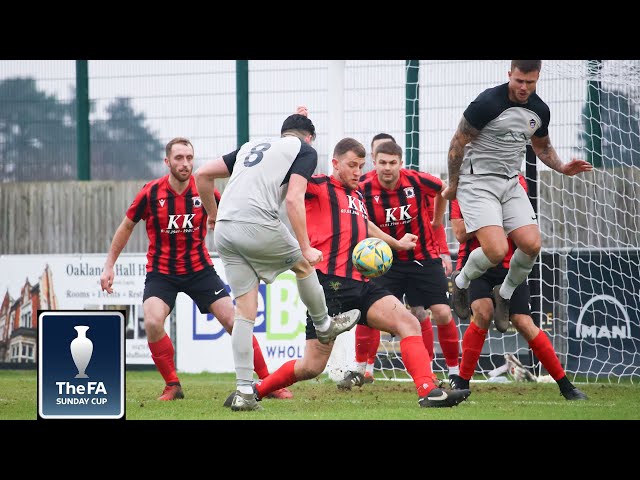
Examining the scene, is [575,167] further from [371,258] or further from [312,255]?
[312,255]

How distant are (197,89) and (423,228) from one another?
5167 mm

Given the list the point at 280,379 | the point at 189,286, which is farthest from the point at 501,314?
the point at 189,286

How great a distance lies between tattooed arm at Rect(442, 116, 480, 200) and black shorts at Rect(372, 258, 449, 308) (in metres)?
1.36

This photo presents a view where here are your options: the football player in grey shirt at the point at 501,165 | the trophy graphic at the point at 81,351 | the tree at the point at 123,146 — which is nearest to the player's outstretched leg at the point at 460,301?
the football player in grey shirt at the point at 501,165

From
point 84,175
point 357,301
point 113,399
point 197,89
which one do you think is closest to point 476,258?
point 357,301

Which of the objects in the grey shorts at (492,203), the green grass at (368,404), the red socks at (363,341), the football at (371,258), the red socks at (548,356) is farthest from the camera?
the red socks at (363,341)

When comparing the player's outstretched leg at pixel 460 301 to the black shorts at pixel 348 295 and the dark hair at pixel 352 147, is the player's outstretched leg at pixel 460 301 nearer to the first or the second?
the black shorts at pixel 348 295

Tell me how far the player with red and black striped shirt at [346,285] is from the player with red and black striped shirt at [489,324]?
3.56 ft

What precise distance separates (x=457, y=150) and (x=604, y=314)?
168 inches

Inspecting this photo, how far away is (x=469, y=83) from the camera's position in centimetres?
1123

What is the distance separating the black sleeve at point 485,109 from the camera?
7078 mm

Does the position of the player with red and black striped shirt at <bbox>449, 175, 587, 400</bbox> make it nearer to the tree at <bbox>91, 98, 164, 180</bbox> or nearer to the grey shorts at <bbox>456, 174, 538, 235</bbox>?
the grey shorts at <bbox>456, 174, 538, 235</bbox>

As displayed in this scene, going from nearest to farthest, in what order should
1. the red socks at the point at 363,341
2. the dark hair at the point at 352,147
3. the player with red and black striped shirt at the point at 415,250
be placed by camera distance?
the dark hair at the point at 352,147 → the player with red and black striped shirt at the point at 415,250 → the red socks at the point at 363,341

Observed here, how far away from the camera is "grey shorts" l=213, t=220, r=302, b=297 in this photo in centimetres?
661
